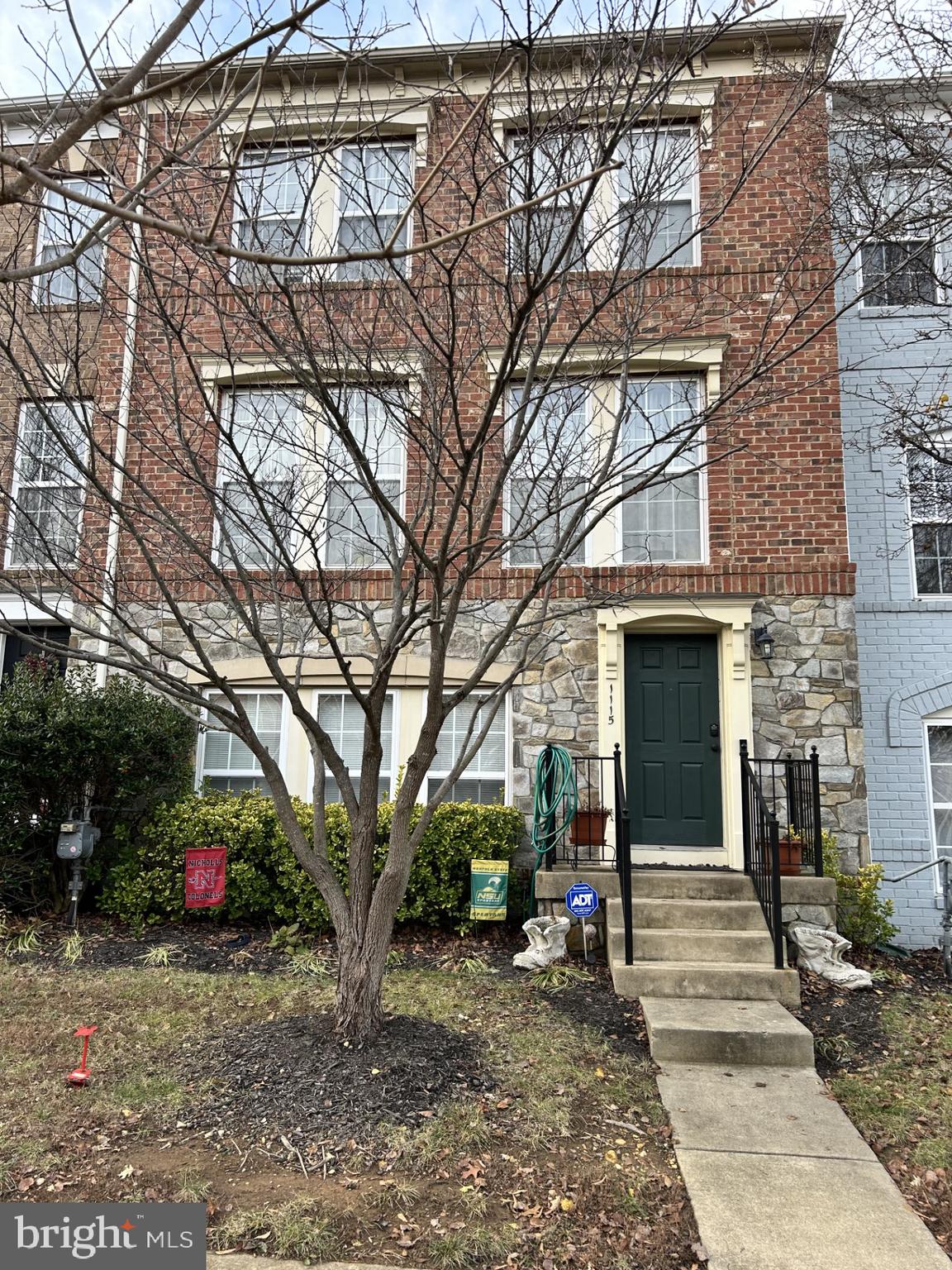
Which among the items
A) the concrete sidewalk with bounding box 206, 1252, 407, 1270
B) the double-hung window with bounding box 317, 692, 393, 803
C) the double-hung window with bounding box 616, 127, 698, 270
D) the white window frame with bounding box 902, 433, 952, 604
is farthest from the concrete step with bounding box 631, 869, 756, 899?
the double-hung window with bounding box 616, 127, 698, 270

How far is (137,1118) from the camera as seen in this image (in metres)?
3.69

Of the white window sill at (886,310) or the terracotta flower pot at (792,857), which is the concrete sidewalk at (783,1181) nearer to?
the terracotta flower pot at (792,857)

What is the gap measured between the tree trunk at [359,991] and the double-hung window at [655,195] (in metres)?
3.55

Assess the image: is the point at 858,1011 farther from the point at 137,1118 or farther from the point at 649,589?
the point at 137,1118

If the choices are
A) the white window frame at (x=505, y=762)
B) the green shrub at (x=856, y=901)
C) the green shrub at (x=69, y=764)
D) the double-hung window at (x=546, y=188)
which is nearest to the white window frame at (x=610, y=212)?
the double-hung window at (x=546, y=188)

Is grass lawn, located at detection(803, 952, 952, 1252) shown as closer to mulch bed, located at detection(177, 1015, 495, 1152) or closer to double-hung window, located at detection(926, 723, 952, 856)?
double-hung window, located at detection(926, 723, 952, 856)

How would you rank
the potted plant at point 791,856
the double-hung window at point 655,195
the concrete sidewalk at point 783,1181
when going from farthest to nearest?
the potted plant at point 791,856
the double-hung window at point 655,195
the concrete sidewalk at point 783,1181

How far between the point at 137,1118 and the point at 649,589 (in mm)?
5473

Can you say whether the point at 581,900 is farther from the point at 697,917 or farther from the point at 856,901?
the point at 856,901

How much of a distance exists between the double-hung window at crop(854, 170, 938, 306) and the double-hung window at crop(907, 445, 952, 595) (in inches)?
55.5

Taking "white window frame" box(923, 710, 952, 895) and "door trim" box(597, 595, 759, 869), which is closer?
"door trim" box(597, 595, 759, 869)

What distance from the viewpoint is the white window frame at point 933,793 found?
25.3 ft

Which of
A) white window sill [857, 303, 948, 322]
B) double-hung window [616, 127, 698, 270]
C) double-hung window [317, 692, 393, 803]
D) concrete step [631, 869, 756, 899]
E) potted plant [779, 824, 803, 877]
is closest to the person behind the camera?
double-hung window [616, 127, 698, 270]

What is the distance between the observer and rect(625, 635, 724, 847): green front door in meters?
7.35
